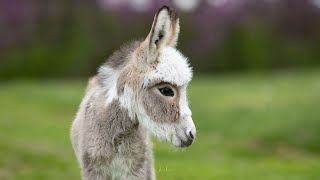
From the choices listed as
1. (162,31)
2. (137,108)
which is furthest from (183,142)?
(162,31)

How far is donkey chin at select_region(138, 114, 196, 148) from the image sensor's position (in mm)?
6484

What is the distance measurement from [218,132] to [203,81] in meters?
9.72

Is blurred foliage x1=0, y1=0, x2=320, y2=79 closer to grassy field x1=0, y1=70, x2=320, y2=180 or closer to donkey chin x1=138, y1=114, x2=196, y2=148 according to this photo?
grassy field x1=0, y1=70, x2=320, y2=180

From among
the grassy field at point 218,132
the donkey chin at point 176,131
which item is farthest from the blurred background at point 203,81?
the donkey chin at point 176,131

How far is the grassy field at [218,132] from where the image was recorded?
14703mm

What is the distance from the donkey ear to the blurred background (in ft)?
8.96

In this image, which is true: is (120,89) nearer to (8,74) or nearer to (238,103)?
(238,103)

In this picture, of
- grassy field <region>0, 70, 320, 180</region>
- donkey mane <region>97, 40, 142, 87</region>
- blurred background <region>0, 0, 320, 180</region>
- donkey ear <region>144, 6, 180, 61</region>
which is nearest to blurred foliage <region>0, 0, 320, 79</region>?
blurred background <region>0, 0, 320, 180</region>

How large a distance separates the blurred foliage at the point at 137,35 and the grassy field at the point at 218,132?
9.35 m

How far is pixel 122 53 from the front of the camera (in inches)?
286

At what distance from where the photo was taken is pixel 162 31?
6.72 m

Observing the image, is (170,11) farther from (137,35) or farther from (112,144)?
(137,35)

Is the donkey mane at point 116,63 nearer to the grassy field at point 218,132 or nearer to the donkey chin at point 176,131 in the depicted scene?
the donkey chin at point 176,131

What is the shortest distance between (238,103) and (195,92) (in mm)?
2953
